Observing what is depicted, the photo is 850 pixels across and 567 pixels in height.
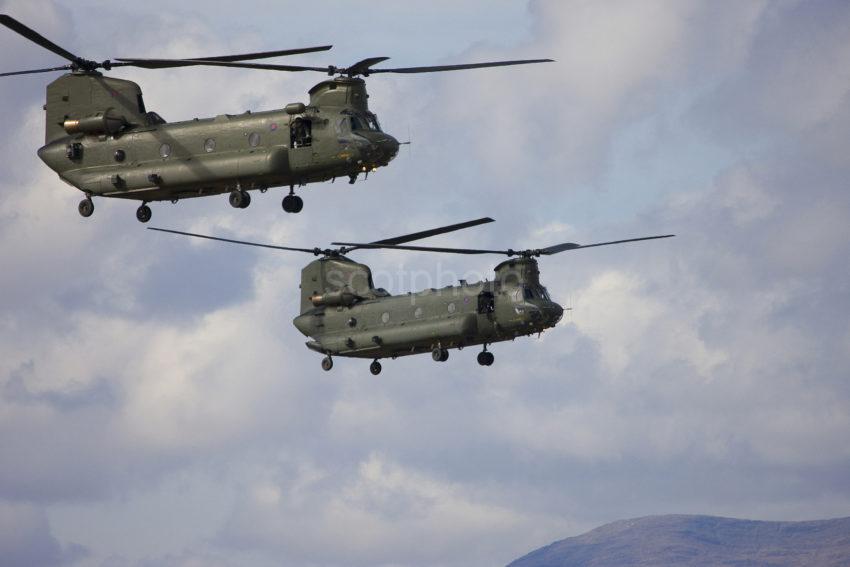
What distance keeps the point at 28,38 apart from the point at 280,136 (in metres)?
11.1

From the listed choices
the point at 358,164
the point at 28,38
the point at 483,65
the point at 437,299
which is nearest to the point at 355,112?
the point at 358,164

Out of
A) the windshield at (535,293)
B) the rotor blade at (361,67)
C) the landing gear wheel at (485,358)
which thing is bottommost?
the landing gear wheel at (485,358)

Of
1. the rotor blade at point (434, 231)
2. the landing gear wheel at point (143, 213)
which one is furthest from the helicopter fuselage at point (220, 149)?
the rotor blade at point (434, 231)

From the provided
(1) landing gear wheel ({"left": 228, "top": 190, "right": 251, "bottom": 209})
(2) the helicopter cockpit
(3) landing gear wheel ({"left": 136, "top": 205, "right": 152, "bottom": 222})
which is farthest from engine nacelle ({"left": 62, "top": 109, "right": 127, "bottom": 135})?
(2) the helicopter cockpit

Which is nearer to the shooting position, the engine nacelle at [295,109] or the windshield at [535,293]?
the engine nacelle at [295,109]

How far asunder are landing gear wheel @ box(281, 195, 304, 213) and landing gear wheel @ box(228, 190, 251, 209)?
1.67 meters

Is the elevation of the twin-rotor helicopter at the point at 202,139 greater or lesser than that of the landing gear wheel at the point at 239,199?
greater

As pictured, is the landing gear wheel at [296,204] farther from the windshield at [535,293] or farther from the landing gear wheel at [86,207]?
the windshield at [535,293]

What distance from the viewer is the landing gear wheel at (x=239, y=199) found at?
7094cm

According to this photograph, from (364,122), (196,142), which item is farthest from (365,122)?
(196,142)

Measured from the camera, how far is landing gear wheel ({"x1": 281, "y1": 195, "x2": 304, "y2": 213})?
2835 inches

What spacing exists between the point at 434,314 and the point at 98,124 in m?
23.6

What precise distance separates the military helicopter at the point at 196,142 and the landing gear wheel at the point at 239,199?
42 millimetres

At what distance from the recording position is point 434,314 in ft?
296
